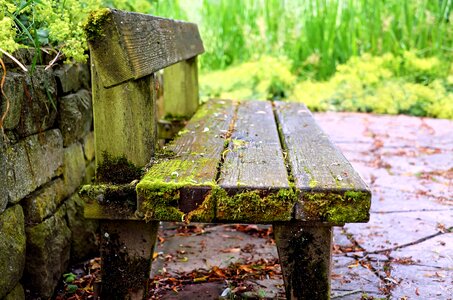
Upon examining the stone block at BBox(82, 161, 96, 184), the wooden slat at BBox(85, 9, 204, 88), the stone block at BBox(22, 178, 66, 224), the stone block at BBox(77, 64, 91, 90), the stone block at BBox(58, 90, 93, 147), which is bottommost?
the stone block at BBox(82, 161, 96, 184)

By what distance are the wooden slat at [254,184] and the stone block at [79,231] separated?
2.52 ft

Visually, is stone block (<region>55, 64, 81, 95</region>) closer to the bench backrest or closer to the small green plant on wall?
the small green plant on wall

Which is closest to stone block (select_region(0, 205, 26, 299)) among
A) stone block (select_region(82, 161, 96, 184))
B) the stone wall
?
the stone wall

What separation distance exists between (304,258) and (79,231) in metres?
1.20

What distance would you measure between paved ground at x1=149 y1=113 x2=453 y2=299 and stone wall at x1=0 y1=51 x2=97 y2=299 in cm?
42

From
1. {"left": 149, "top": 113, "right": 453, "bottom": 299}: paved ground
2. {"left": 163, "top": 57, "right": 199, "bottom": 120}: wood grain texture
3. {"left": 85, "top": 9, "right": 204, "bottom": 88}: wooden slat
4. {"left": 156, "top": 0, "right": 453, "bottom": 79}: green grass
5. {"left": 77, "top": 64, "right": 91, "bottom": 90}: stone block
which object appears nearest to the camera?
{"left": 85, "top": 9, "right": 204, "bottom": 88}: wooden slat

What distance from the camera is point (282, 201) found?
1.58 metres

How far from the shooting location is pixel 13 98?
1.80 meters

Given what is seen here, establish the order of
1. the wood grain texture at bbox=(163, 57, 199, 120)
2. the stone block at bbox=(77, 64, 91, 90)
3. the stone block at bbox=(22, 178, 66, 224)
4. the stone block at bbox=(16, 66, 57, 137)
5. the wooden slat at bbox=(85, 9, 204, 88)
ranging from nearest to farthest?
the wooden slat at bbox=(85, 9, 204, 88), the stone block at bbox=(16, 66, 57, 137), the stone block at bbox=(22, 178, 66, 224), the stone block at bbox=(77, 64, 91, 90), the wood grain texture at bbox=(163, 57, 199, 120)

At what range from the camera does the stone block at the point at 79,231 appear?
2482 millimetres

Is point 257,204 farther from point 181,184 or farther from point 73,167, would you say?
point 73,167

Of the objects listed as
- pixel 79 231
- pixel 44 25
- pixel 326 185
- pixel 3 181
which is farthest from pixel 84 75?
pixel 326 185

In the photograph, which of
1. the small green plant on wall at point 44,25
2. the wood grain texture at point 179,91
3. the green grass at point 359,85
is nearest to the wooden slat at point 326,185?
the small green plant on wall at point 44,25

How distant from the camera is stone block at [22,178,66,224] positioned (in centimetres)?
203
